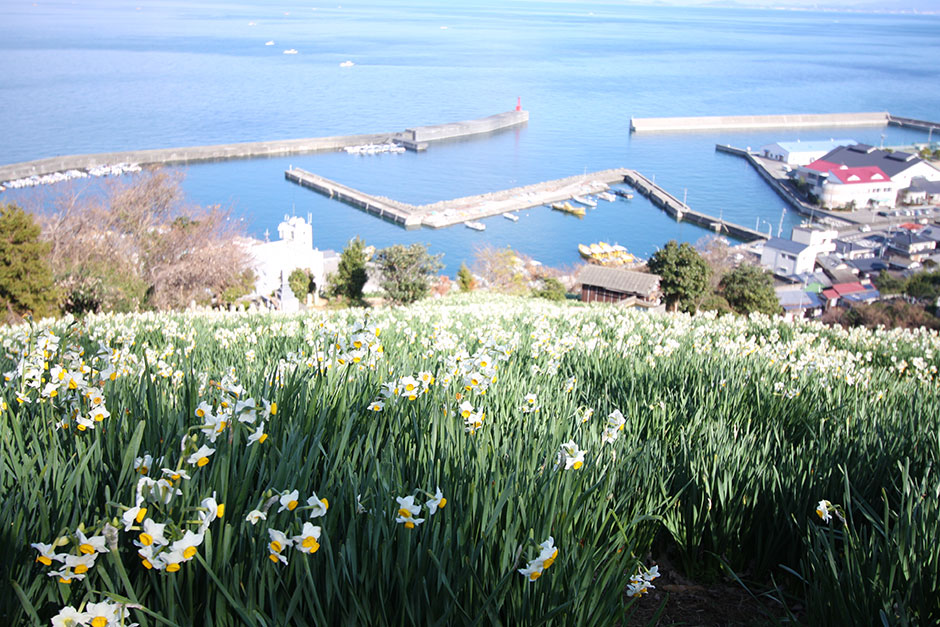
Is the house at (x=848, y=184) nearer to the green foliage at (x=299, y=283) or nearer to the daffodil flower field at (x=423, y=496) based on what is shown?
the green foliage at (x=299, y=283)

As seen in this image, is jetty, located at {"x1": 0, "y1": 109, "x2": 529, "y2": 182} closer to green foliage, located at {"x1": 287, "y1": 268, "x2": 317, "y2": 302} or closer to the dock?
the dock

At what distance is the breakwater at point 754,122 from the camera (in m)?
77.4

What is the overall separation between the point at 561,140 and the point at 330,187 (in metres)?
29.6

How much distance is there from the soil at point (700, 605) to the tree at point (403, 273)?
18.0m

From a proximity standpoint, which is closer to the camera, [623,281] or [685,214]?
[623,281]

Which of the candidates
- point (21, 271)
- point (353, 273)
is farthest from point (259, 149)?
point (21, 271)

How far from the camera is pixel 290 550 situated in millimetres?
1563

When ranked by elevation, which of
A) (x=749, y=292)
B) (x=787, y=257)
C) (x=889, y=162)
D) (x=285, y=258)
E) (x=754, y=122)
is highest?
(x=754, y=122)

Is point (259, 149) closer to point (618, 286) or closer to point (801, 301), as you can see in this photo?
point (618, 286)

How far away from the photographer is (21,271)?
A: 39.3 ft

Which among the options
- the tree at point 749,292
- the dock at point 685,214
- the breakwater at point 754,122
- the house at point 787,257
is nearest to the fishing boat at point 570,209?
the dock at point 685,214

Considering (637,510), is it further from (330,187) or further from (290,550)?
(330,187)

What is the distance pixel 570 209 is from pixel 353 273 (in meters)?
30.1

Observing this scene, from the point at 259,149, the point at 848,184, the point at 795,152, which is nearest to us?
the point at 848,184
